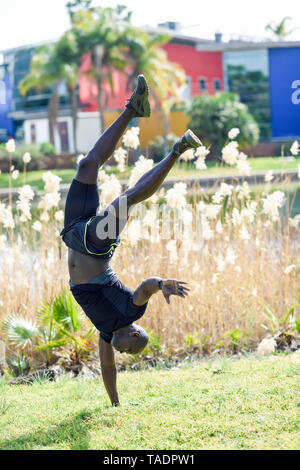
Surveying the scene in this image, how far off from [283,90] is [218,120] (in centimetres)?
738

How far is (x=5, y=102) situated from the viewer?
1506 centimetres

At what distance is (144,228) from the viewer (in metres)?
6.10

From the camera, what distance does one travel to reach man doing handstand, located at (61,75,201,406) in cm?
375

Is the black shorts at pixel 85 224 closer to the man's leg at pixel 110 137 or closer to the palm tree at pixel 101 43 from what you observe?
the man's leg at pixel 110 137

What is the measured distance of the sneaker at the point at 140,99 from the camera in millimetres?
4125

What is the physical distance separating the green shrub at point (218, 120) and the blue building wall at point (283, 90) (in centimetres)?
257

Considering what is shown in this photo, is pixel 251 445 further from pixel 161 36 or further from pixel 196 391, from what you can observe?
pixel 161 36

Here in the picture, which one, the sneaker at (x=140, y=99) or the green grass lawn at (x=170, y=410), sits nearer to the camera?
the green grass lawn at (x=170, y=410)

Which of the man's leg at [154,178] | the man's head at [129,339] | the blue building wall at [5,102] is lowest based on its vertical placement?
the man's head at [129,339]

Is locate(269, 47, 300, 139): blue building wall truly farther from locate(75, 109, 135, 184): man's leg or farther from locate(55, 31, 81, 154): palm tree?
locate(75, 109, 135, 184): man's leg

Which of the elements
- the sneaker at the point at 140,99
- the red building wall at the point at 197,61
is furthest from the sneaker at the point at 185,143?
the red building wall at the point at 197,61

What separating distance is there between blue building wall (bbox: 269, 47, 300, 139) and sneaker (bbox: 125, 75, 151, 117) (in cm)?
2630

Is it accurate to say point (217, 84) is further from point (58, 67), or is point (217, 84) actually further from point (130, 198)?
point (130, 198)
